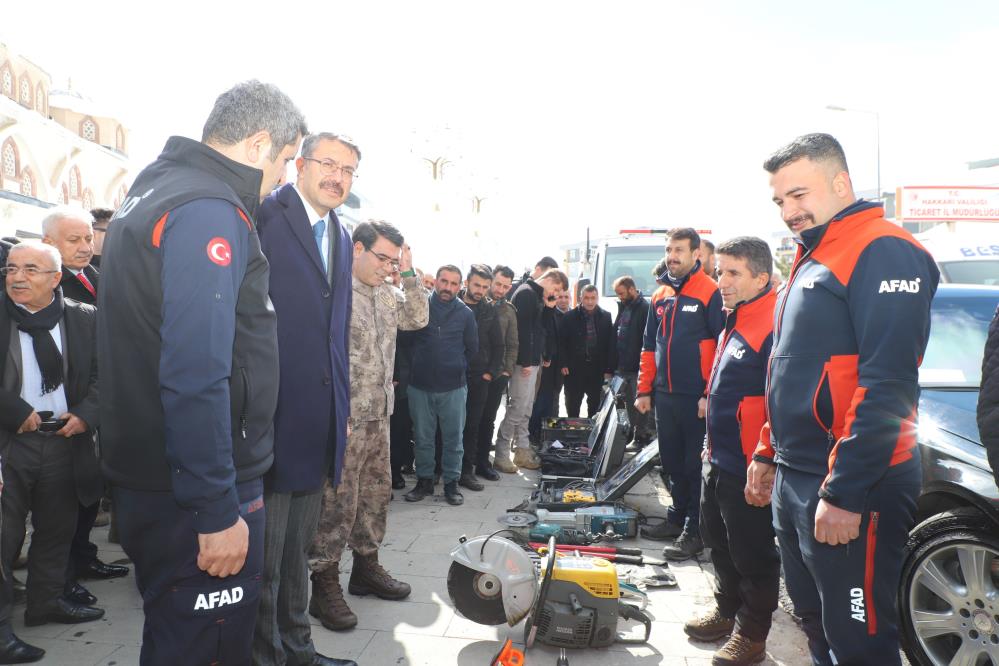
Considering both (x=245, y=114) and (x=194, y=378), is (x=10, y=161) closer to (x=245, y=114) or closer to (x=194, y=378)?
(x=245, y=114)

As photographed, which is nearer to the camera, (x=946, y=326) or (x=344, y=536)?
(x=344, y=536)

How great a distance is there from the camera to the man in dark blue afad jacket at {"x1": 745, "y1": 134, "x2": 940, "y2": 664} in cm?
199

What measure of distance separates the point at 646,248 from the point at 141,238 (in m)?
9.43

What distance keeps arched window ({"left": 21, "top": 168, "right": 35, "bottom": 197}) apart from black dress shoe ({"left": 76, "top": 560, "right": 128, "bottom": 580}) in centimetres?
2392

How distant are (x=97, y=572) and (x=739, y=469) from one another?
406 centimetres

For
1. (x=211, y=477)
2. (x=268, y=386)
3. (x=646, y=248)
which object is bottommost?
(x=211, y=477)

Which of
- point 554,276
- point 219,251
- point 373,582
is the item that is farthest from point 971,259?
point 219,251

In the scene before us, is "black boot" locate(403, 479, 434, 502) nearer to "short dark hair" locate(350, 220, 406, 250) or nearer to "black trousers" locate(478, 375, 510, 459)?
"black trousers" locate(478, 375, 510, 459)

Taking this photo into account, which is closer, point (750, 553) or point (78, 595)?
point (750, 553)

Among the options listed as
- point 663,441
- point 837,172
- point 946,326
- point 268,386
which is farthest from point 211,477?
point 946,326

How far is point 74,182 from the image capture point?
89.4 feet

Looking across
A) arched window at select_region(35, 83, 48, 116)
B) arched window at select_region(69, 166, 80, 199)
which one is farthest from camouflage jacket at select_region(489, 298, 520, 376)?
arched window at select_region(35, 83, 48, 116)

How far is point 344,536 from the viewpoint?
11.9ft

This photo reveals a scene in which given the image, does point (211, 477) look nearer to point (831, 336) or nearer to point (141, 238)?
point (141, 238)
